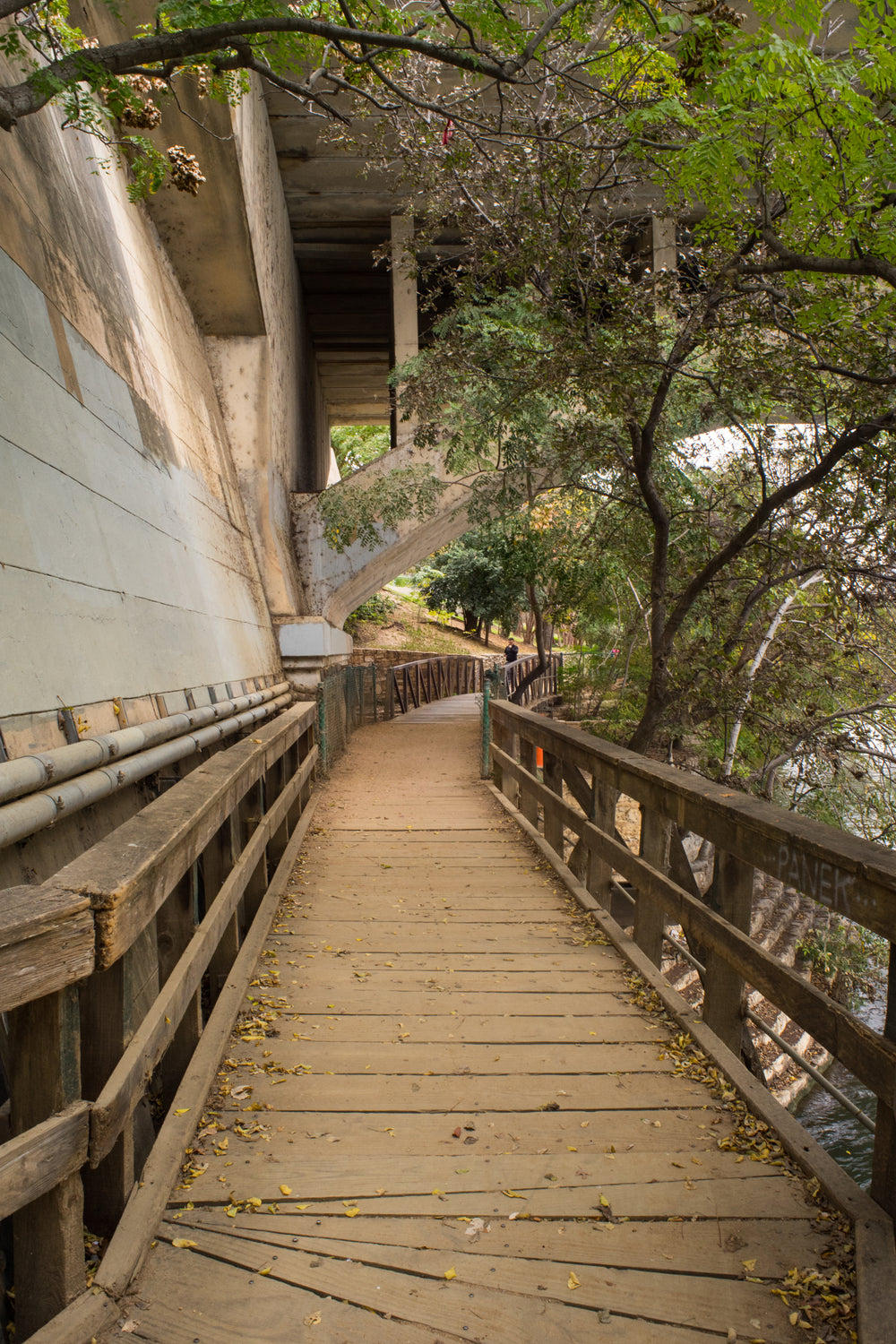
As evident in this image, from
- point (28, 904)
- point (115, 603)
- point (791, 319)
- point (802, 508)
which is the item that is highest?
point (791, 319)

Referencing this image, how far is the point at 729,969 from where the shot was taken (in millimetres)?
2949

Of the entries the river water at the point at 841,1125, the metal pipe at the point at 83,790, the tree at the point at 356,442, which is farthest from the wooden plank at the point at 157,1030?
the tree at the point at 356,442

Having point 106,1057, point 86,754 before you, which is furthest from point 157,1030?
point 86,754

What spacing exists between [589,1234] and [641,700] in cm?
1144

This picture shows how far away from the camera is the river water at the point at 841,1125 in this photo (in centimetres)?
1051

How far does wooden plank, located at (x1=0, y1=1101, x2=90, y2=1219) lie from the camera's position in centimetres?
144

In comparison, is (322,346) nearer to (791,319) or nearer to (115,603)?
(791,319)

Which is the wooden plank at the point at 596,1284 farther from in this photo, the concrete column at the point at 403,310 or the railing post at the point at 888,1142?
the concrete column at the point at 403,310

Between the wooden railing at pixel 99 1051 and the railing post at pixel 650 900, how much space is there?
183 centimetres

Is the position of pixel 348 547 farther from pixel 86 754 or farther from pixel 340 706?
pixel 86 754

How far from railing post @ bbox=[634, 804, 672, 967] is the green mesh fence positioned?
20.8 feet

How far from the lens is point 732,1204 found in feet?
7.37

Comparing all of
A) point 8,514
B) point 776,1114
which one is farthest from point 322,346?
point 776,1114

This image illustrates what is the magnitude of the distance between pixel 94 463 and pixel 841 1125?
38.1 ft
